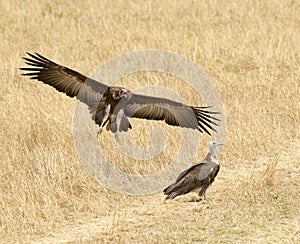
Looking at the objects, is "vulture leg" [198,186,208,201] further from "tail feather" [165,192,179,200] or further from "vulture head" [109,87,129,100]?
"vulture head" [109,87,129,100]

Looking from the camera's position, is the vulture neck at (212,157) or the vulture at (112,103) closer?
the vulture neck at (212,157)

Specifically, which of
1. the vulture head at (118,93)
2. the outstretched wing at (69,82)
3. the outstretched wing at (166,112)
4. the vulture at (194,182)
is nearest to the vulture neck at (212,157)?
the vulture at (194,182)

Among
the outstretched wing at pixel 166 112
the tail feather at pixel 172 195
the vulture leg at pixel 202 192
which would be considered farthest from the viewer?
the outstretched wing at pixel 166 112

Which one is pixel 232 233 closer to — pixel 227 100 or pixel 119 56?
pixel 227 100

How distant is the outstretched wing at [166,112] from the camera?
7934 millimetres

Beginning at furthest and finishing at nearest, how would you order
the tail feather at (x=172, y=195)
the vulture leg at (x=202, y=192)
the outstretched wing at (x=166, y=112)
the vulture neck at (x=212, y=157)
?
the outstretched wing at (x=166, y=112)
the vulture neck at (x=212, y=157)
the vulture leg at (x=202, y=192)
the tail feather at (x=172, y=195)

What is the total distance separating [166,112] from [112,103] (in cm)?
66

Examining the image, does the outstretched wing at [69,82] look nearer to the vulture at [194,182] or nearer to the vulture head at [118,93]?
the vulture head at [118,93]

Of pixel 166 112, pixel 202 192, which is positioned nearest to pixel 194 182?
pixel 202 192

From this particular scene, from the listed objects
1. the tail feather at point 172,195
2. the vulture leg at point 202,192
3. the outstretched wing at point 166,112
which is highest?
the outstretched wing at point 166,112

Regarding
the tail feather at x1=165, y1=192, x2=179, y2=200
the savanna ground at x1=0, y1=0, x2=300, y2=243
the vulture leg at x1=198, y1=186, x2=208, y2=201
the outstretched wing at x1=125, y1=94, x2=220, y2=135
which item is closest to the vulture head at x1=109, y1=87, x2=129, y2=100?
the outstretched wing at x1=125, y1=94, x2=220, y2=135

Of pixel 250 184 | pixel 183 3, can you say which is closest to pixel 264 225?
pixel 250 184

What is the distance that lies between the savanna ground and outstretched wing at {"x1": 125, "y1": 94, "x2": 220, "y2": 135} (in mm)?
666

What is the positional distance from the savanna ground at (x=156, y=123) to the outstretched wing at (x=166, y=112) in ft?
2.19
